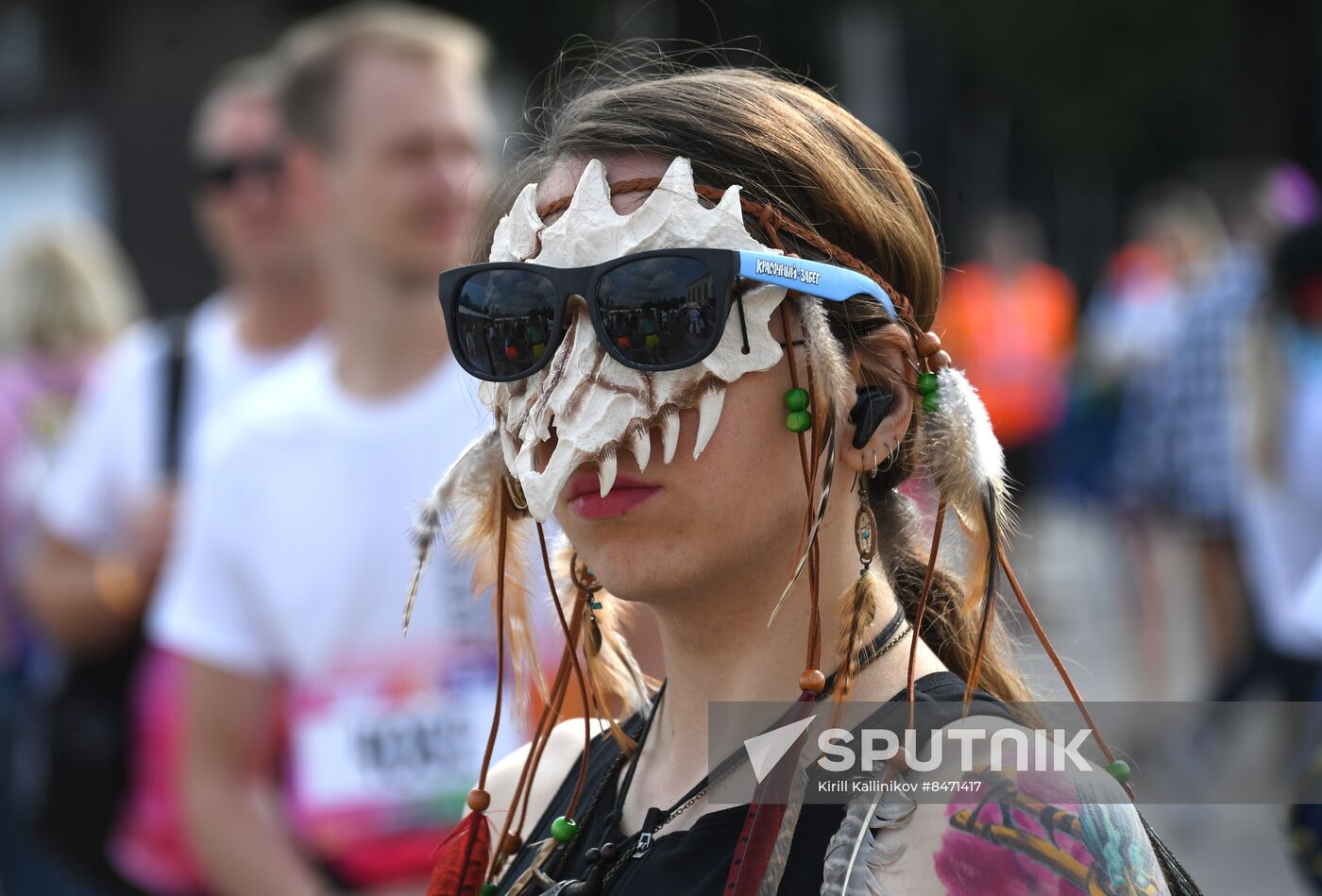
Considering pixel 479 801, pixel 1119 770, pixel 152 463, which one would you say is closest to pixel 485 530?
pixel 479 801

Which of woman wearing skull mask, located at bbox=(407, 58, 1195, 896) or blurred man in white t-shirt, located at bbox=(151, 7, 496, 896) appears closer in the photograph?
woman wearing skull mask, located at bbox=(407, 58, 1195, 896)

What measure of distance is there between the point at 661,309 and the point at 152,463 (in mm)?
2848

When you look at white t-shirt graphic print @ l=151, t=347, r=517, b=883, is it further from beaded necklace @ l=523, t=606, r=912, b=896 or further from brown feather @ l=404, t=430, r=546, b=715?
beaded necklace @ l=523, t=606, r=912, b=896

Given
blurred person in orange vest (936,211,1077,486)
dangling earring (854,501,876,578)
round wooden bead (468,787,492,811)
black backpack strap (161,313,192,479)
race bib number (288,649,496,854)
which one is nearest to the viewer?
dangling earring (854,501,876,578)

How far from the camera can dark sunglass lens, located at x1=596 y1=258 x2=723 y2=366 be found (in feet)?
5.66

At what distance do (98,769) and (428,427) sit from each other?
1.45m

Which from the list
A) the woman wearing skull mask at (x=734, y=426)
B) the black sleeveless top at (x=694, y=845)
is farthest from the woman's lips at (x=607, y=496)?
the black sleeveless top at (x=694, y=845)

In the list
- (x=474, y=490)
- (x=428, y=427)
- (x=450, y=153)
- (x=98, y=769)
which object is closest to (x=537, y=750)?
(x=474, y=490)

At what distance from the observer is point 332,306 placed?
12.3 feet

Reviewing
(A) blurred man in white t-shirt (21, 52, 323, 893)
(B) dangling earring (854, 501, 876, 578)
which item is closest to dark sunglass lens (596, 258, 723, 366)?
(B) dangling earring (854, 501, 876, 578)

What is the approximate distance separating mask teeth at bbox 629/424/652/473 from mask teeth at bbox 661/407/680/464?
0.06 ft

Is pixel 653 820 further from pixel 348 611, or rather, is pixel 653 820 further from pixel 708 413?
pixel 348 611

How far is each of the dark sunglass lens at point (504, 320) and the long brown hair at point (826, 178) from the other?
16cm

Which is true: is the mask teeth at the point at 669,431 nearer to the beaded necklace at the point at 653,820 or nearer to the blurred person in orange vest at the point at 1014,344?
the beaded necklace at the point at 653,820
